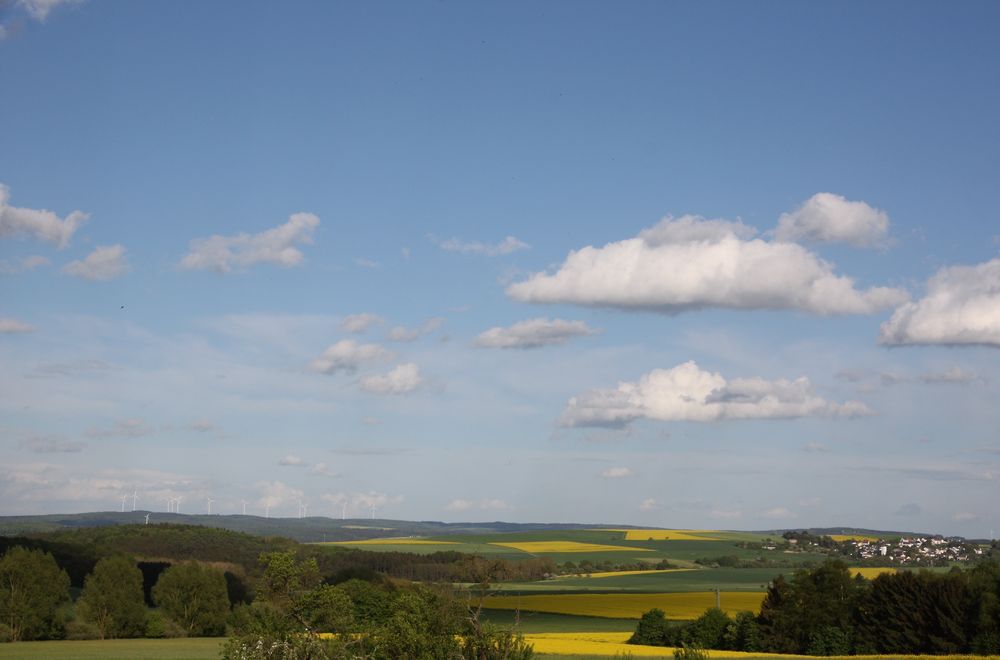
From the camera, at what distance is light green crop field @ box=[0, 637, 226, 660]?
7519 cm

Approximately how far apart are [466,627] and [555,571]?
156395mm

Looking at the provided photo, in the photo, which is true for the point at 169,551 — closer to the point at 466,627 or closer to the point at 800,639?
the point at 800,639

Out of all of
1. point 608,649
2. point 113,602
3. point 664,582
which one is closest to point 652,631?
point 608,649

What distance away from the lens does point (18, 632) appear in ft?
350

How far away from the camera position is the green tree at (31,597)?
107m

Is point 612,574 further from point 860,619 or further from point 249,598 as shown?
point 860,619

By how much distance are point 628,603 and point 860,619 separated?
42.4 m

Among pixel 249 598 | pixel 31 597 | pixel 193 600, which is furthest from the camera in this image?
pixel 249 598

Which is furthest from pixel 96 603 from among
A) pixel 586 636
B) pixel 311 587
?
pixel 311 587

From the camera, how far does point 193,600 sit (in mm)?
116938

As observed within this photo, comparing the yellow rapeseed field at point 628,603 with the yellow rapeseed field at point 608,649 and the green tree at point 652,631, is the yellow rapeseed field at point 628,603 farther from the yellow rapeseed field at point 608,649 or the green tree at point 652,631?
the yellow rapeseed field at point 608,649

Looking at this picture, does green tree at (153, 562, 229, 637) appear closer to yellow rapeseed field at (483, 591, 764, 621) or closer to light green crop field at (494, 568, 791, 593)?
yellow rapeseed field at (483, 591, 764, 621)

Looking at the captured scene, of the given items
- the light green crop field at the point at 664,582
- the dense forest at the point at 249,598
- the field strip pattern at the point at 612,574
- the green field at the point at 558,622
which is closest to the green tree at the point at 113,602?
the dense forest at the point at 249,598

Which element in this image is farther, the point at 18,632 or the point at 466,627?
the point at 18,632
